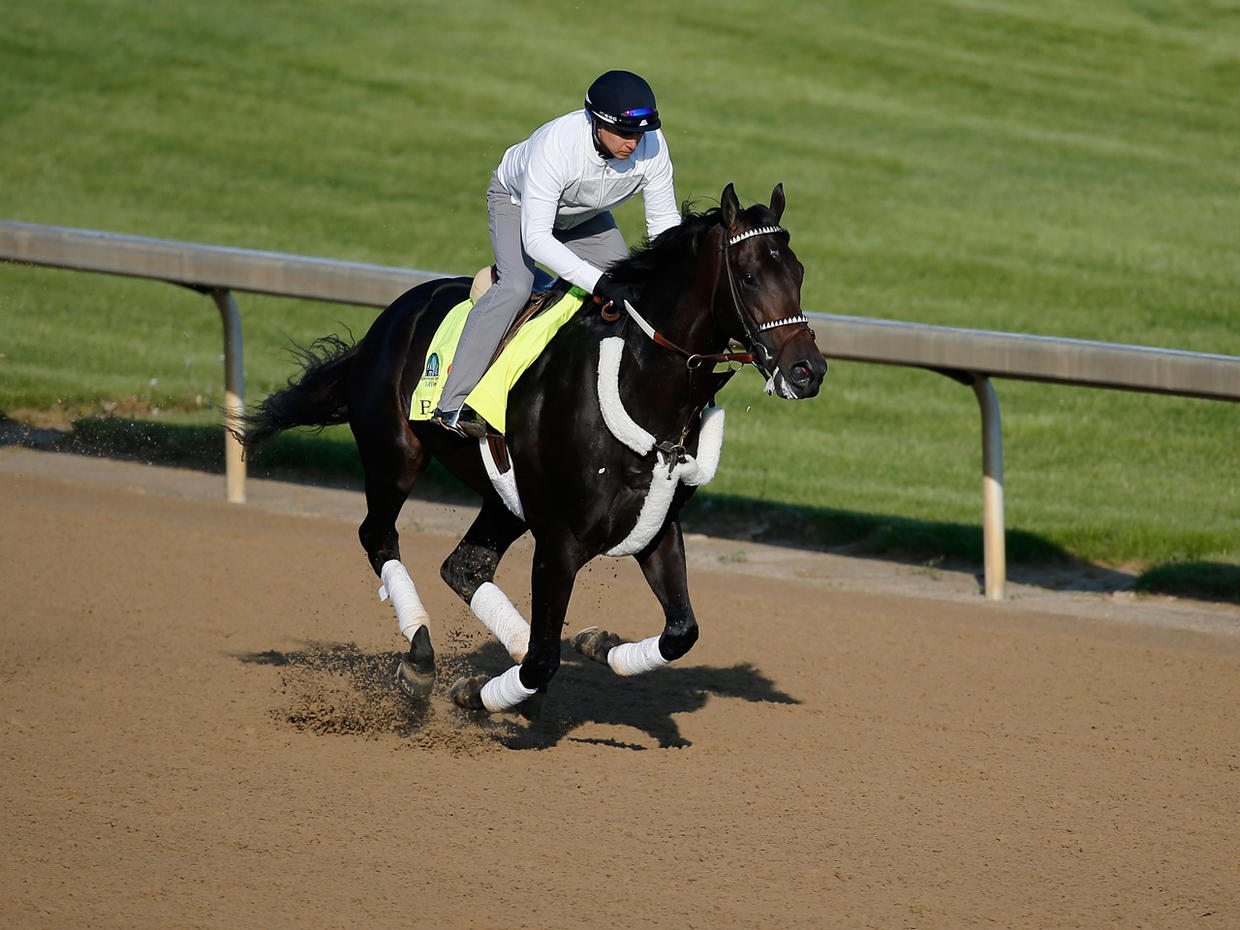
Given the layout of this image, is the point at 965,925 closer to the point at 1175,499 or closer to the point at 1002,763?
the point at 1002,763

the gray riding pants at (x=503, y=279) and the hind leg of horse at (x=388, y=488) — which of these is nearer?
the gray riding pants at (x=503, y=279)

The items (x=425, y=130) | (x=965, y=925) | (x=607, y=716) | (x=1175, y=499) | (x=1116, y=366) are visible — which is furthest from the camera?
(x=425, y=130)

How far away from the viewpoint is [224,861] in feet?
14.3

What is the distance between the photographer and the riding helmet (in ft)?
16.6

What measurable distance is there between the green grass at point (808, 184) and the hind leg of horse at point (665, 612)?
3487 millimetres

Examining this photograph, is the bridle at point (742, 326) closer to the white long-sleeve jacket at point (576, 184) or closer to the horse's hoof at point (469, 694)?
the white long-sleeve jacket at point (576, 184)

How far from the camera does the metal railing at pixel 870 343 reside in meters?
7.10

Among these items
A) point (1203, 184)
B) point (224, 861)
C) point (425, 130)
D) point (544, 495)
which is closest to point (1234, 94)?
point (1203, 184)

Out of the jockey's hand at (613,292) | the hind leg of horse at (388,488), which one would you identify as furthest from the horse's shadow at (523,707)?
the jockey's hand at (613,292)

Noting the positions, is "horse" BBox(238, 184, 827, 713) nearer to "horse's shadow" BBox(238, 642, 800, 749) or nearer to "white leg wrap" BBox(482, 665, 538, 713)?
"white leg wrap" BBox(482, 665, 538, 713)

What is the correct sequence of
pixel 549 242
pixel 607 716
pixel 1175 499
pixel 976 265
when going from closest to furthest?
pixel 549 242 < pixel 607 716 < pixel 1175 499 < pixel 976 265

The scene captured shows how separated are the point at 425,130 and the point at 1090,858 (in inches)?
546

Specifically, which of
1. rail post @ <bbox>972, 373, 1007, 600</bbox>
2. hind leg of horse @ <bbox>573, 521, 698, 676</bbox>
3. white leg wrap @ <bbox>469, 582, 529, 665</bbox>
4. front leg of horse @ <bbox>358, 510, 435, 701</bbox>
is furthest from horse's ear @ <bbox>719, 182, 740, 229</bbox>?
rail post @ <bbox>972, 373, 1007, 600</bbox>

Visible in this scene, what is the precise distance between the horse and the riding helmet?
35 cm
